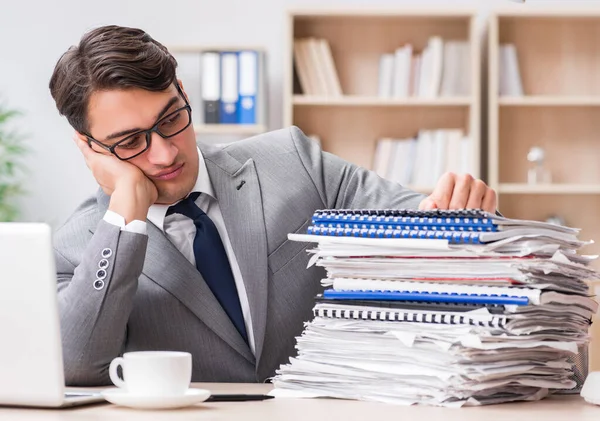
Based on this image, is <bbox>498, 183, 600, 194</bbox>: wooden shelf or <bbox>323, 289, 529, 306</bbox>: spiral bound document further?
<bbox>498, 183, 600, 194</bbox>: wooden shelf

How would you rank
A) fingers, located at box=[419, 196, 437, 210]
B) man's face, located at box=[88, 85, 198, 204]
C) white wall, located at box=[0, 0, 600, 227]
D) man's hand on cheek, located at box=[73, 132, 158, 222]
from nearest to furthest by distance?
fingers, located at box=[419, 196, 437, 210]
man's hand on cheek, located at box=[73, 132, 158, 222]
man's face, located at box=[88, 85, 198, 204]
white wall, located at box=[0, 0, 600, 227]

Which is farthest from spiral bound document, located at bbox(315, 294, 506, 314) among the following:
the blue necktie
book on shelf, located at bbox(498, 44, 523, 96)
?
book on shelf, located at bbox(498, 44, 523, 96)

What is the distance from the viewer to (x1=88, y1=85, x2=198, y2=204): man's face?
1.75m

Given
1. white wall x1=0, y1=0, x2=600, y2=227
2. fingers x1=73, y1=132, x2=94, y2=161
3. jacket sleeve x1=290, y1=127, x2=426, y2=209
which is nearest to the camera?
fingers x1=73, y1=132, x2=94, y2=161

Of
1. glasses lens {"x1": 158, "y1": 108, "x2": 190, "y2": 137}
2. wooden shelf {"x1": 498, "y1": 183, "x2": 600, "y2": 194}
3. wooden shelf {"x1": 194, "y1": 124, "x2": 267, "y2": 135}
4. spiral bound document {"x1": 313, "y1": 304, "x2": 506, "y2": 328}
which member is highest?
glasses lens {"x1": 158, "y1": 108, "x2": 190, "y2": 137}

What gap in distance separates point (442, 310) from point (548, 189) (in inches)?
130

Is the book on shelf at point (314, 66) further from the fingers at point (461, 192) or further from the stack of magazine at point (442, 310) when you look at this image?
the stack of magazine at point (442, 310)

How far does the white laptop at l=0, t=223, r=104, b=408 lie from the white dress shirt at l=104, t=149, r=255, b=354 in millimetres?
732

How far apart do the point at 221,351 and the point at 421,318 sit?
72 centimetres

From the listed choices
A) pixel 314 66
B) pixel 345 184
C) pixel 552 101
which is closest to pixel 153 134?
pixel 345 184

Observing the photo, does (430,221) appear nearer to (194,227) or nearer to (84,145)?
(194,227)

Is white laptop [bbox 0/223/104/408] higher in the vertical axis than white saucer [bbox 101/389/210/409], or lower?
higher

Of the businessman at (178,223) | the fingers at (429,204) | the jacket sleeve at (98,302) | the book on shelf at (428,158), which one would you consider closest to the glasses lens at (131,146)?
the businessman at (178,223)

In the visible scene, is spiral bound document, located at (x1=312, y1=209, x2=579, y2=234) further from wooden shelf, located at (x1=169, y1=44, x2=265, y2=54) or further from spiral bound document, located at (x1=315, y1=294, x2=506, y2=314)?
wooden shelf, located at (x1=169, y1=44, x2=265, y2=54)
